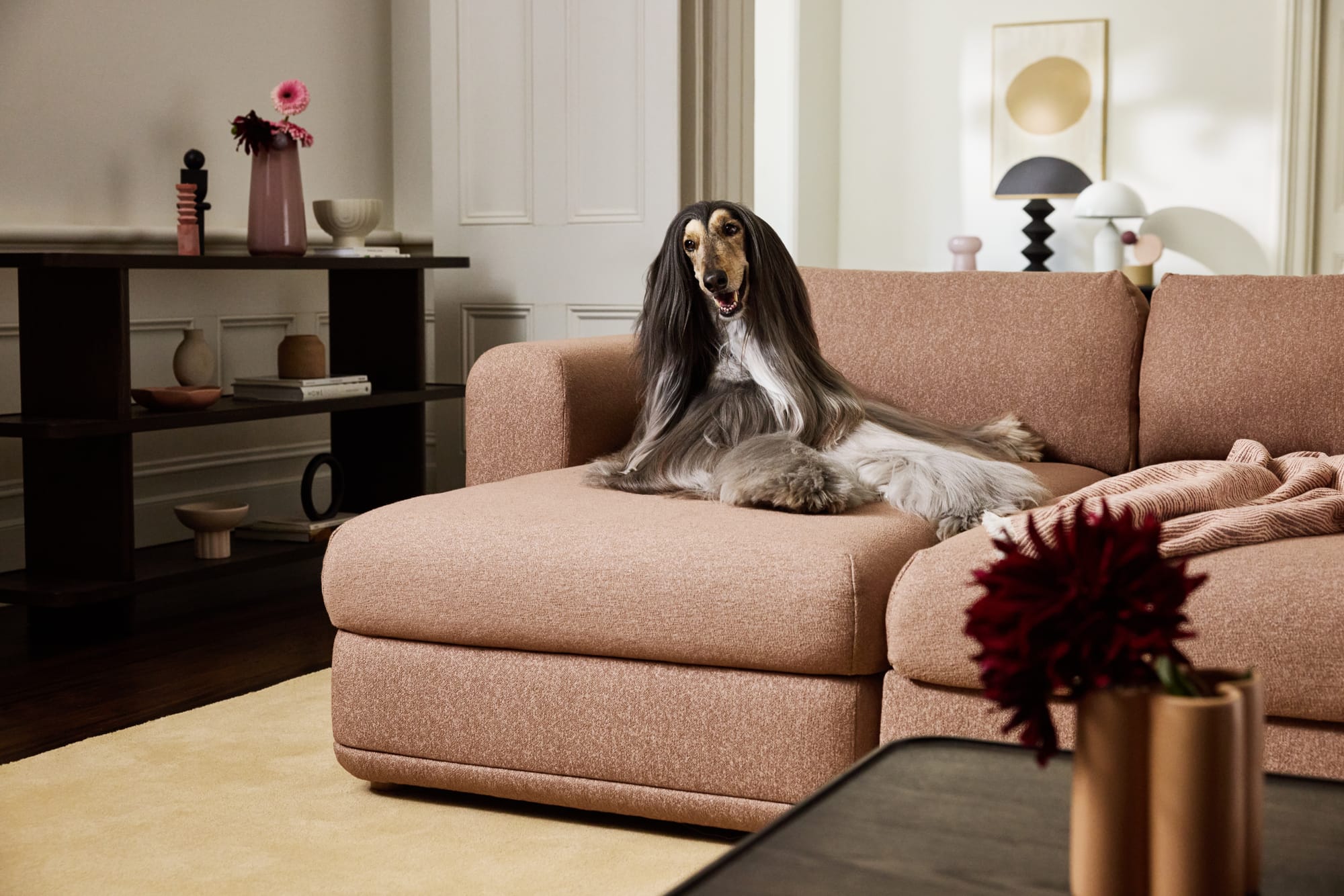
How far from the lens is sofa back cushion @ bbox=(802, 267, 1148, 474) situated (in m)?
2.76

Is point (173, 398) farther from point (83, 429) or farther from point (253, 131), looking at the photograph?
point (253, 131)

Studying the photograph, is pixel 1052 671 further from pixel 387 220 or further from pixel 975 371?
pixel 387 220

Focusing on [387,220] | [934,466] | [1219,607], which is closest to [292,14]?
[387,220]

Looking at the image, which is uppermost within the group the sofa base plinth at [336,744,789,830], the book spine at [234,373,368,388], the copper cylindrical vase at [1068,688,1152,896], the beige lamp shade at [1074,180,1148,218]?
the beige lamp shade at [1074,180,1148,218]

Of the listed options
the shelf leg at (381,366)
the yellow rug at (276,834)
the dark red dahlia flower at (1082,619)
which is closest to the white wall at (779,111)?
the shelf leg at (381,366)

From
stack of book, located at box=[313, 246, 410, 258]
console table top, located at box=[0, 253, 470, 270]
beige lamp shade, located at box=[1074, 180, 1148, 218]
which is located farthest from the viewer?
beige lamp shade, located at box=[1074, 180, 1148, 218]

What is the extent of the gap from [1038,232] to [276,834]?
472cm

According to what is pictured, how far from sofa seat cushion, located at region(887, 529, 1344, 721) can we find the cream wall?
265 centimetres

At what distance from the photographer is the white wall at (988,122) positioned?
5.95 meters

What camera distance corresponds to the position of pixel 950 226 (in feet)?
21.5

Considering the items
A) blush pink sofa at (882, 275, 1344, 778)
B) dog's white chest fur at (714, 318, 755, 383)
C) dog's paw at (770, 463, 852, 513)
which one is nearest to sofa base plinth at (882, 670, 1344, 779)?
blush pink sofa at (882, 275, 1344, 778)

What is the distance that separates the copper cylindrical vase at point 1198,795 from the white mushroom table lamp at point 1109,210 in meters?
5.22

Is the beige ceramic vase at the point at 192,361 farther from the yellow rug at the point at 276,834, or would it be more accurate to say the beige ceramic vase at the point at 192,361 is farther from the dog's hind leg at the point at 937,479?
the dog's hind leg at the point at 937,479

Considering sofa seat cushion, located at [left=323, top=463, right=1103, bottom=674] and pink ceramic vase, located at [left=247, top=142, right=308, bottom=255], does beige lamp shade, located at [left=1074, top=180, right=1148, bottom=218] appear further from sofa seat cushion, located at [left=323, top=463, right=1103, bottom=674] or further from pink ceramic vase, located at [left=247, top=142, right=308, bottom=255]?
sofa seat cushion, located at [left=323, top=463, right=1103, bottom=674]
